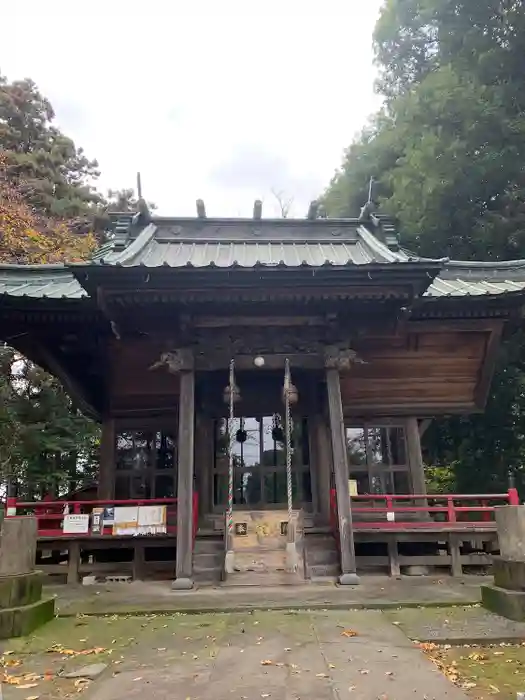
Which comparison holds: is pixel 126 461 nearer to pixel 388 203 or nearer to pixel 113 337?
pixel 113 337

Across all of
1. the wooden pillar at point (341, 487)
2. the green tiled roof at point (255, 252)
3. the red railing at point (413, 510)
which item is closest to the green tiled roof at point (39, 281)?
the green tiled roof at point (255, 252)

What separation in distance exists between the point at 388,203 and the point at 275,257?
9.65m

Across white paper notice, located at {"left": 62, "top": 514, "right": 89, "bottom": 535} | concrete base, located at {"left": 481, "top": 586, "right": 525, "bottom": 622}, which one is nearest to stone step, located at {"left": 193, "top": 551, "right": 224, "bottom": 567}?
white paper notice, located at {"left": 62, "top": 514, "right": 89, "bottom": 535}

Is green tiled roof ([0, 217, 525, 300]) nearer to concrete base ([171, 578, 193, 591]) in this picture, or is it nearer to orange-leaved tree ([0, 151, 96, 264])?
concrete base ([171, 578, 193, 591])

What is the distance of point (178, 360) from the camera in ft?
28.2

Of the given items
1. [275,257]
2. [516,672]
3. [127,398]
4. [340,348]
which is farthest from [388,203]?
[516,672]

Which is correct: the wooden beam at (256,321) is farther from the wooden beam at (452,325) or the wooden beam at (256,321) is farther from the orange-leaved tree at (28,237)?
the orange-leaved tree at (28,237)

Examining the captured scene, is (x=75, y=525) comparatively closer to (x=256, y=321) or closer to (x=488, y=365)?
(x=256, y=321)

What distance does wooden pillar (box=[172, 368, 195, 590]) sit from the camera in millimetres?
7766

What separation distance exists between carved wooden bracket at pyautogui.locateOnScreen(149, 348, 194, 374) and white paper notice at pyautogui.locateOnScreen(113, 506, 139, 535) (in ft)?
8.70

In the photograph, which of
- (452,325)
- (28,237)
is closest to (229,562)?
(452,325)

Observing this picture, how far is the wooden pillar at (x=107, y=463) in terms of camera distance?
33.9ft

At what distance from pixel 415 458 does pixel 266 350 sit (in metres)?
4.10

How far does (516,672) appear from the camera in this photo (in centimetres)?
410
